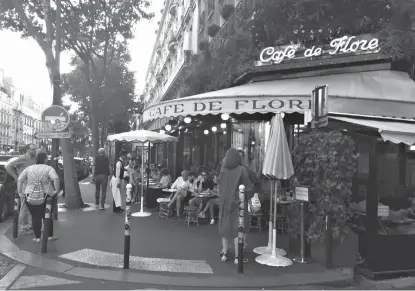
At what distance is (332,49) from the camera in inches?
364

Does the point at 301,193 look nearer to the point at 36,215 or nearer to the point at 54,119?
the point at 36,215

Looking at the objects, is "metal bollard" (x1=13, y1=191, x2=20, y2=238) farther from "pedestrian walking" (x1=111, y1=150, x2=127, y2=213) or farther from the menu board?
the menu board

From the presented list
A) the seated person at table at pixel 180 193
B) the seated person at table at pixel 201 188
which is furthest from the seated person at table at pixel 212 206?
the seated person at table at pixel 180 193

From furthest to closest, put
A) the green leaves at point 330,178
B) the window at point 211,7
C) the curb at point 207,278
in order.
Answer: the window at point 211,7 < the green leaves at point 330,178 < the curb at point 207,278

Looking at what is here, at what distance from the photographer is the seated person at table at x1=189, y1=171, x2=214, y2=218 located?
9664 mm

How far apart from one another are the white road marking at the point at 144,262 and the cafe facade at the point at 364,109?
2.64 metres

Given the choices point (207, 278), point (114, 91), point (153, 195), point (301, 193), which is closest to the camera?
point (207, 278)

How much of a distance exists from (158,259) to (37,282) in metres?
1.85

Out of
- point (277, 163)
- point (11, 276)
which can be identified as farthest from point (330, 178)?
point (11, 276)

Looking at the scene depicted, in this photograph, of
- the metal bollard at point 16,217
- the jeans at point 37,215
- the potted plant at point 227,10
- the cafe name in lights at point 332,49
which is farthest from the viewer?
the potted plant at point 227,10

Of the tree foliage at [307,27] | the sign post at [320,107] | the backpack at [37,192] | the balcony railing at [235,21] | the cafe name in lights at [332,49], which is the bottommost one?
the backpack at [37,192]

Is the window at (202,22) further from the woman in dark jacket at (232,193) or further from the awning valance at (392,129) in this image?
the woman in dark jacket at (232,193)

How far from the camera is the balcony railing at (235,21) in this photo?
38.0 ft

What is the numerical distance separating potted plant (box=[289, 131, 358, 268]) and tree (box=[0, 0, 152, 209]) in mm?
8145
